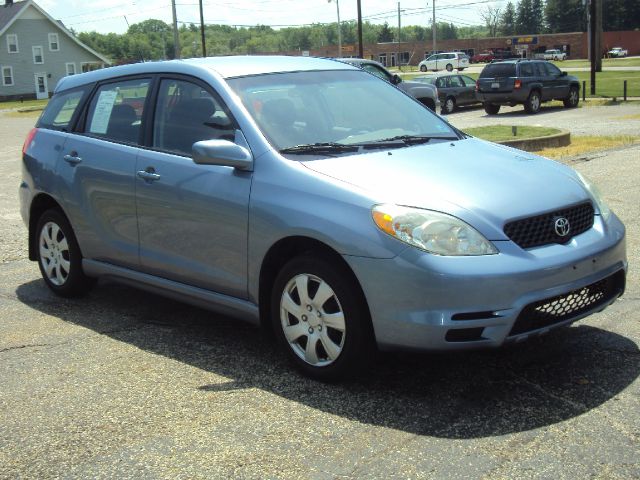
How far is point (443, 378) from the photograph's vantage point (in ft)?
15.0

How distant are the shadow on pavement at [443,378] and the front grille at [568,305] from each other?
14.4 inches

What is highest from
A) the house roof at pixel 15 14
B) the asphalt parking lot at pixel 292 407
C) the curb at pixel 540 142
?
the house roof at pixel 15 14

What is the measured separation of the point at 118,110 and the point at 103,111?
0.22m

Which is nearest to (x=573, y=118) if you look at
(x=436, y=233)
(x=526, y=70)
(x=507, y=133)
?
(x=526, y=70)

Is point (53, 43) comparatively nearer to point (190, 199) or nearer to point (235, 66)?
point (235, 66)

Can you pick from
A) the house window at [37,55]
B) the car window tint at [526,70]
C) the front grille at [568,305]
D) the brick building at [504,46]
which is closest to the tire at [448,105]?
the car window tint at [526,70]

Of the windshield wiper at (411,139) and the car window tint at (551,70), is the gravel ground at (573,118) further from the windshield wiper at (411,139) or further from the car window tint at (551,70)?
the windshield wiper at (411,139)

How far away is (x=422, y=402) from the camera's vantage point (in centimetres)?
427

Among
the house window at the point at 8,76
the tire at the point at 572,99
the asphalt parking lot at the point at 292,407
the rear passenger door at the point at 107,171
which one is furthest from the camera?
the house window at the point at 8,76

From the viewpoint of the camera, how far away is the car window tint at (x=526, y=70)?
2778 centimetres

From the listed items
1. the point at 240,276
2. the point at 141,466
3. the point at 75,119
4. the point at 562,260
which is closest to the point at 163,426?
the point at 141,466

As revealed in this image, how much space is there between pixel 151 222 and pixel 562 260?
2656mm

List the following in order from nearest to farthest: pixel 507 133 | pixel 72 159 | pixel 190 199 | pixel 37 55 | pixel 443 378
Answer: pixel 443 378 → pixel 190 199 → pixel 72 159 → pixel 507 133 → pixel 37 55

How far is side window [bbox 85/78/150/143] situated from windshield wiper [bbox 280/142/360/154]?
1.39 metres
